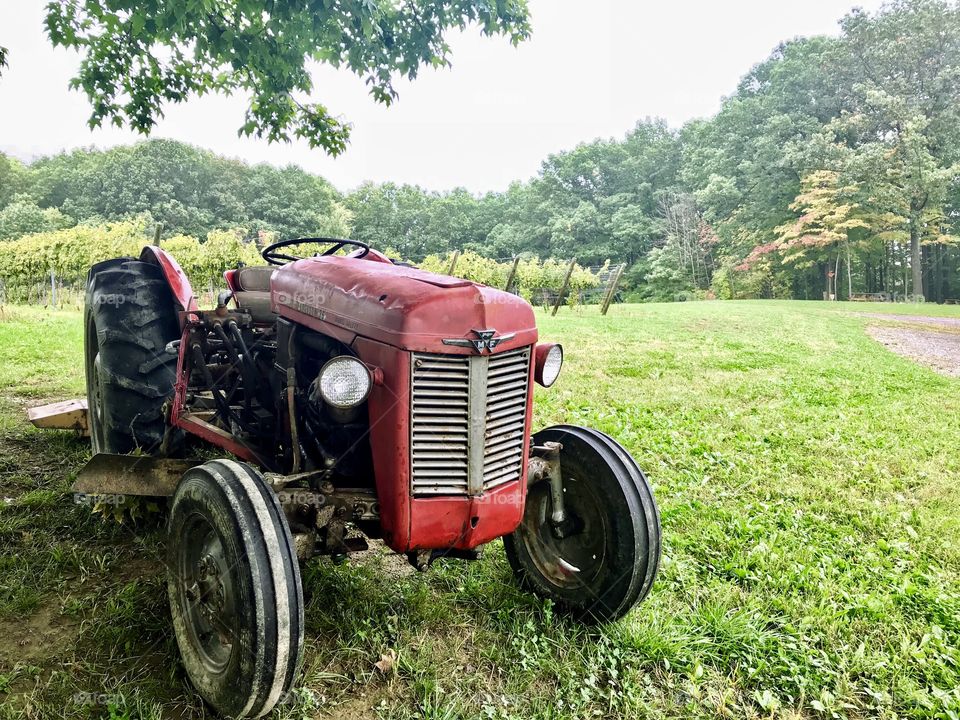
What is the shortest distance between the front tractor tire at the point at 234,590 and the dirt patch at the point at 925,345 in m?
9.09

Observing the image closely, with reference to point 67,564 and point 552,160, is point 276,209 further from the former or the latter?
point 67,564

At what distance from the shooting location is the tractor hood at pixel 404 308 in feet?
5.81

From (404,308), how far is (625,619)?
4.80ft

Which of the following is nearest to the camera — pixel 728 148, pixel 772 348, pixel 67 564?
pixel 67 564

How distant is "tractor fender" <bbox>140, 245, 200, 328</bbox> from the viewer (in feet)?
10.5

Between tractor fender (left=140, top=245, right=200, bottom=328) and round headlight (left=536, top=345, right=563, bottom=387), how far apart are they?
191 centimetres

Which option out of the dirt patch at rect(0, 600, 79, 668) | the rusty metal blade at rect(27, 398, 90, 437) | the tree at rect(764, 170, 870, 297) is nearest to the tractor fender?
the rusty metal blade at rect(27, 398, 90, 437)

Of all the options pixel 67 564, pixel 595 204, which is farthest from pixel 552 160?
pixel 67 564

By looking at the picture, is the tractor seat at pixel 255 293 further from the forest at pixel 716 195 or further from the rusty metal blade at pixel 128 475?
the forest at pixel 716 195

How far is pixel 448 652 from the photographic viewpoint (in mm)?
2105

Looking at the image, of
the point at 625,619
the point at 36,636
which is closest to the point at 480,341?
the point at 625,619

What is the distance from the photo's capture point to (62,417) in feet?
12.8

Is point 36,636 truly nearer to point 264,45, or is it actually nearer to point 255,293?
point 255,293

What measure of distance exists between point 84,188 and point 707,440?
43.2 meters
